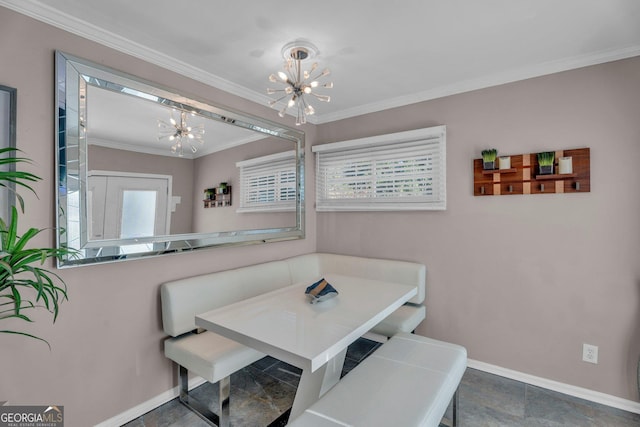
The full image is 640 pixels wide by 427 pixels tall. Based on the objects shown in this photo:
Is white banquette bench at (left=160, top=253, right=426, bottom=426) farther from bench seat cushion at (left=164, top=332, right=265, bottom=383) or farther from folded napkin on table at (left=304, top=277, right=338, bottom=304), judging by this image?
folded napkin on table at (left=304, top=277, right=338, bottom=304)

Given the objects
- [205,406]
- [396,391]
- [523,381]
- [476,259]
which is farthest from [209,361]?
[523,381]

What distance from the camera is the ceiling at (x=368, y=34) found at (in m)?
1.62

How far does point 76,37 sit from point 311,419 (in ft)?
7.56

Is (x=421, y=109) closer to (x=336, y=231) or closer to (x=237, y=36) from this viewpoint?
(x=336, y=231)

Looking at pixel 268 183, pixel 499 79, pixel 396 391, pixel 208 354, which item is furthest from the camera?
pixel 268 183

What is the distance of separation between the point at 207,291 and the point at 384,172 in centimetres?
192

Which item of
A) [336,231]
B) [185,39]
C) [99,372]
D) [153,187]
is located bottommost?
[99,372]

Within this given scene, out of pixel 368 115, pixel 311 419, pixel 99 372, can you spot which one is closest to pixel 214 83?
pixel 368 115

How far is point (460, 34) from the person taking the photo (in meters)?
1.88

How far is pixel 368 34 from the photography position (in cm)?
187

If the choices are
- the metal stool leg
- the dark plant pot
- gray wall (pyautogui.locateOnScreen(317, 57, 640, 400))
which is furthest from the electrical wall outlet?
the metal stool leg

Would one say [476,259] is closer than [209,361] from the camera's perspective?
No

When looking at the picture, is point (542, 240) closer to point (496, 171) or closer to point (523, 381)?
point (496, 171)

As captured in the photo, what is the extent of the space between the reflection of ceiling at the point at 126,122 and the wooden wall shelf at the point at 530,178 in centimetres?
226
